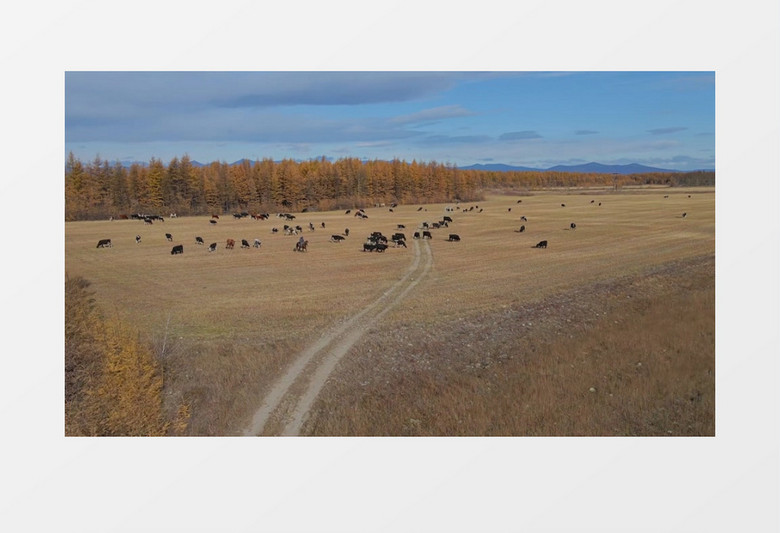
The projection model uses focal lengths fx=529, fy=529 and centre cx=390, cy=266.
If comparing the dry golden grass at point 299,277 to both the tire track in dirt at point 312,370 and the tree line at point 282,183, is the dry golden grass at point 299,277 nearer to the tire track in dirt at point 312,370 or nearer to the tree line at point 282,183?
the tire track in dirt at point 312,370

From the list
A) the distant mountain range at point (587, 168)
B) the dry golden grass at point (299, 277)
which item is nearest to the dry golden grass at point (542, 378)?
the dry golden grass at point (299, 277)

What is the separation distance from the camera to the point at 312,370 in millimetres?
8234

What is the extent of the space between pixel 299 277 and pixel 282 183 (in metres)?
2.40

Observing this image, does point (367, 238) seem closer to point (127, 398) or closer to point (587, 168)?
point (587, 168)

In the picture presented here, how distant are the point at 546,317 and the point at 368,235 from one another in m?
7.61

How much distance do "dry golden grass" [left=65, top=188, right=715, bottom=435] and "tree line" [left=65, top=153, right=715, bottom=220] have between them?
42cm

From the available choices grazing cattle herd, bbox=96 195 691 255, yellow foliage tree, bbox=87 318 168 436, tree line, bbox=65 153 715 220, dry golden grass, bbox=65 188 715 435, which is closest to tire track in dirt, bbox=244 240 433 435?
Answer: dry golden grass, bbox=65 188 715 435

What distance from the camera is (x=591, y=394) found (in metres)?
7.91

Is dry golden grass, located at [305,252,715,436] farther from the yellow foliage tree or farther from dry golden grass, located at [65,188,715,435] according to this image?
the yellow foliage tree

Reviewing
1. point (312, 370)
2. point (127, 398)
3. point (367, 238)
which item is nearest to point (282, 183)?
point (367, 238)

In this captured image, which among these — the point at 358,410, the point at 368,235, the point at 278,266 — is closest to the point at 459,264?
the point at 368,235

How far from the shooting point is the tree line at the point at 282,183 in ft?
32.0
